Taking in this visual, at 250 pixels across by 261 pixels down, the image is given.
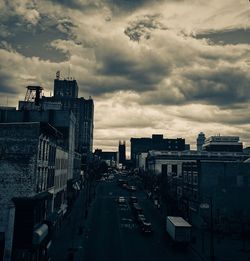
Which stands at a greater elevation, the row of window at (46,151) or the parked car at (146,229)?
the row of window at (46,151)

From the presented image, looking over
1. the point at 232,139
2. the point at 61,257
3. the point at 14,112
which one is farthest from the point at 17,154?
the point at 232,139

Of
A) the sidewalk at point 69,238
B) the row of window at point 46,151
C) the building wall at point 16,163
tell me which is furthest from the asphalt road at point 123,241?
the row of window at point 46,151

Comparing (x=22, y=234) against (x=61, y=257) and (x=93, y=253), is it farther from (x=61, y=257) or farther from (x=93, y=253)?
(x=93, y=253)

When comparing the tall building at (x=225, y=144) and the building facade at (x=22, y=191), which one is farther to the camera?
the tall building at (x=225, y=144)

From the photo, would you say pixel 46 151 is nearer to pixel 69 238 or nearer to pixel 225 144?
pixel 69 238

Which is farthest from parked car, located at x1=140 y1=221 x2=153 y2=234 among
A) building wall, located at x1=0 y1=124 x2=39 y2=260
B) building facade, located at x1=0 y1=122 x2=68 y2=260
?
building wall, located at x1=0 y1=124 x2=39 y2=260

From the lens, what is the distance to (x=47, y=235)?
4034cm

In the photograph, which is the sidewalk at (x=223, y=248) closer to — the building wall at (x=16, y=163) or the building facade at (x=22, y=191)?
the building facade at (x=22, y=191)

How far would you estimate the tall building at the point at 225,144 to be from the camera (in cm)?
17812

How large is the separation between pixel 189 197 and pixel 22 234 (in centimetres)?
4289

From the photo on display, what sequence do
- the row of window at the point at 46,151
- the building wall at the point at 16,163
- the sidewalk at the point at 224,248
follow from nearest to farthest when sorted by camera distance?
1. the building wall at the point at 16,163
2. the row of window at the point at 46,151
3. the sidewalk at the point at 224,248

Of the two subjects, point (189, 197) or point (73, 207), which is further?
point (73, 207)

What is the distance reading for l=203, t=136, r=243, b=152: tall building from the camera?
584 ft

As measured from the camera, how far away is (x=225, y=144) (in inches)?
7106
